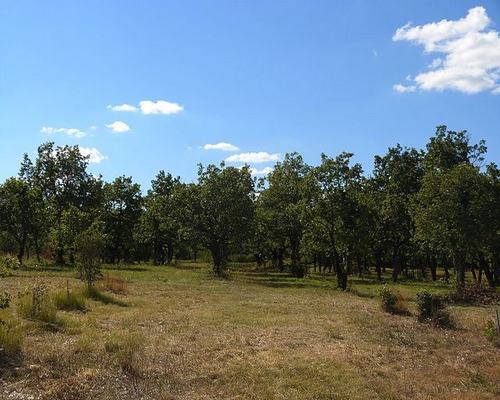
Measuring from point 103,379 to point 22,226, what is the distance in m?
47.3

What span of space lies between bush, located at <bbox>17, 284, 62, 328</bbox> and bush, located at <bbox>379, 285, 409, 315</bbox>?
46.6 ft

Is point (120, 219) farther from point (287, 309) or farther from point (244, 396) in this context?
point (244, 396)

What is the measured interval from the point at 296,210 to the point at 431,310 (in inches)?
A: 889

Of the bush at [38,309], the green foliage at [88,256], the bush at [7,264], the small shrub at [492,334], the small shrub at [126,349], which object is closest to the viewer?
the small shrub at [126,349]

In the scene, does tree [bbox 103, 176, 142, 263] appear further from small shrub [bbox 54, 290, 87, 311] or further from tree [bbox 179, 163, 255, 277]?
small shrub [bbox 54, 290, 87, 311]

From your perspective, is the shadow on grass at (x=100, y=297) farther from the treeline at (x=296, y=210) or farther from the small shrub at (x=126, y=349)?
the small shrub at (x=126, y=349)

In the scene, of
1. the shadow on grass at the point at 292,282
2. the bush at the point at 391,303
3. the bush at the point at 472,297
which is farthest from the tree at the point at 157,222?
the bush at the point at 391,303

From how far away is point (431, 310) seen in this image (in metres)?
20.0

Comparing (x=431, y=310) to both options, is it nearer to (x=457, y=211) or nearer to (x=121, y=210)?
(x=457, y=211)

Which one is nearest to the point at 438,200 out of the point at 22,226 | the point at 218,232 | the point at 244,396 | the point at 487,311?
the point at 487,311

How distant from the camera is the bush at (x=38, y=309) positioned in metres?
15.1

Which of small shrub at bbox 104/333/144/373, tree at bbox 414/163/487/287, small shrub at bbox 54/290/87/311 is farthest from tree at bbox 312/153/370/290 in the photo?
small shrub at bbox 104/333/144/373

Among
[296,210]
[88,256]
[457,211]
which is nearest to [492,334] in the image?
[88,256]

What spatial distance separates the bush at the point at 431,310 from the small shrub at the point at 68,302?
13251 mm
